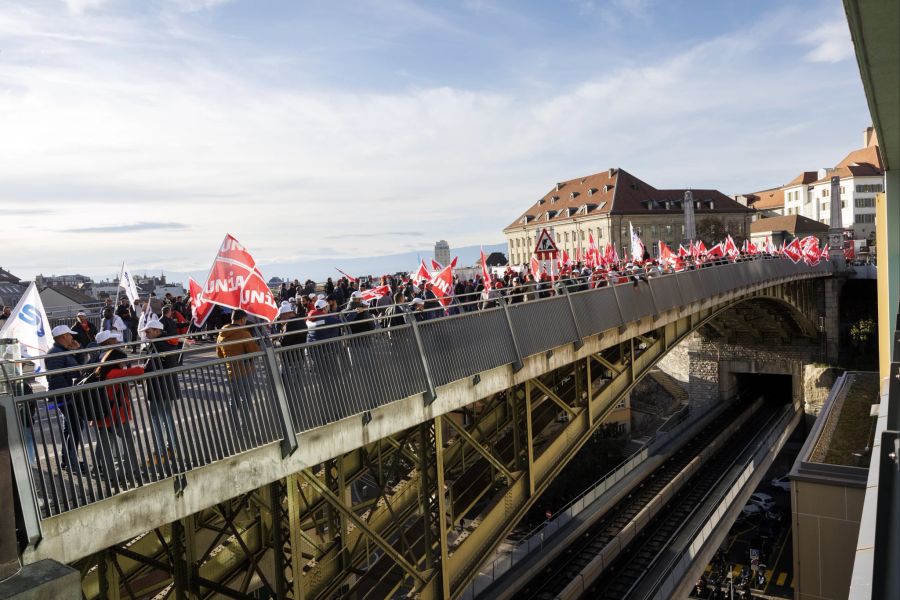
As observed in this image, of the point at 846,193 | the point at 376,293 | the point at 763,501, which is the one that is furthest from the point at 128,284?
the point at 846,193

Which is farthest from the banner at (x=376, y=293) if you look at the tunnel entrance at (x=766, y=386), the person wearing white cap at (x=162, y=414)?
the tunnel entrance at (x=766, y=386)

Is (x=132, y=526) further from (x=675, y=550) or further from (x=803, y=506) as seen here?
(x=675, y=550)

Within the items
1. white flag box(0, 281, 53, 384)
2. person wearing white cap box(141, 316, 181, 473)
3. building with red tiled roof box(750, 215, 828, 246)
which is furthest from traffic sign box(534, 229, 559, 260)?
building with red tiled roof box(750, 215, 828, 246)

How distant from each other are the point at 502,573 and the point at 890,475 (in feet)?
57.2

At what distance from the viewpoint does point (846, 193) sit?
96.2 m

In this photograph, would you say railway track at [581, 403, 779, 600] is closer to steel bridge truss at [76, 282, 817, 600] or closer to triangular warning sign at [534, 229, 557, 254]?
steel bridge truss at [76, 282, 817, 600]

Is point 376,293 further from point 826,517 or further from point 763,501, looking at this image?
point 763,501

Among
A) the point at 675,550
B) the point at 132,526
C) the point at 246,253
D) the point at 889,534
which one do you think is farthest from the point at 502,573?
the point at 889,534

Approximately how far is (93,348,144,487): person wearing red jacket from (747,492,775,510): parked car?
39.9m

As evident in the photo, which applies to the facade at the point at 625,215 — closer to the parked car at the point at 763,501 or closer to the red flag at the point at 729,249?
the parked car at the point at 763,501

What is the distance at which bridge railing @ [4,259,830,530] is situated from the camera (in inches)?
222

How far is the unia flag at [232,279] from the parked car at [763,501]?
37.9 metres

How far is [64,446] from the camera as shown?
224 inches

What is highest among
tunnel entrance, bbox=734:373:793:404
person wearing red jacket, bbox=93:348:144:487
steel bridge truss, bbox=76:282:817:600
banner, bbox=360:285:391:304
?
banner, bbox=360:285:391:304
